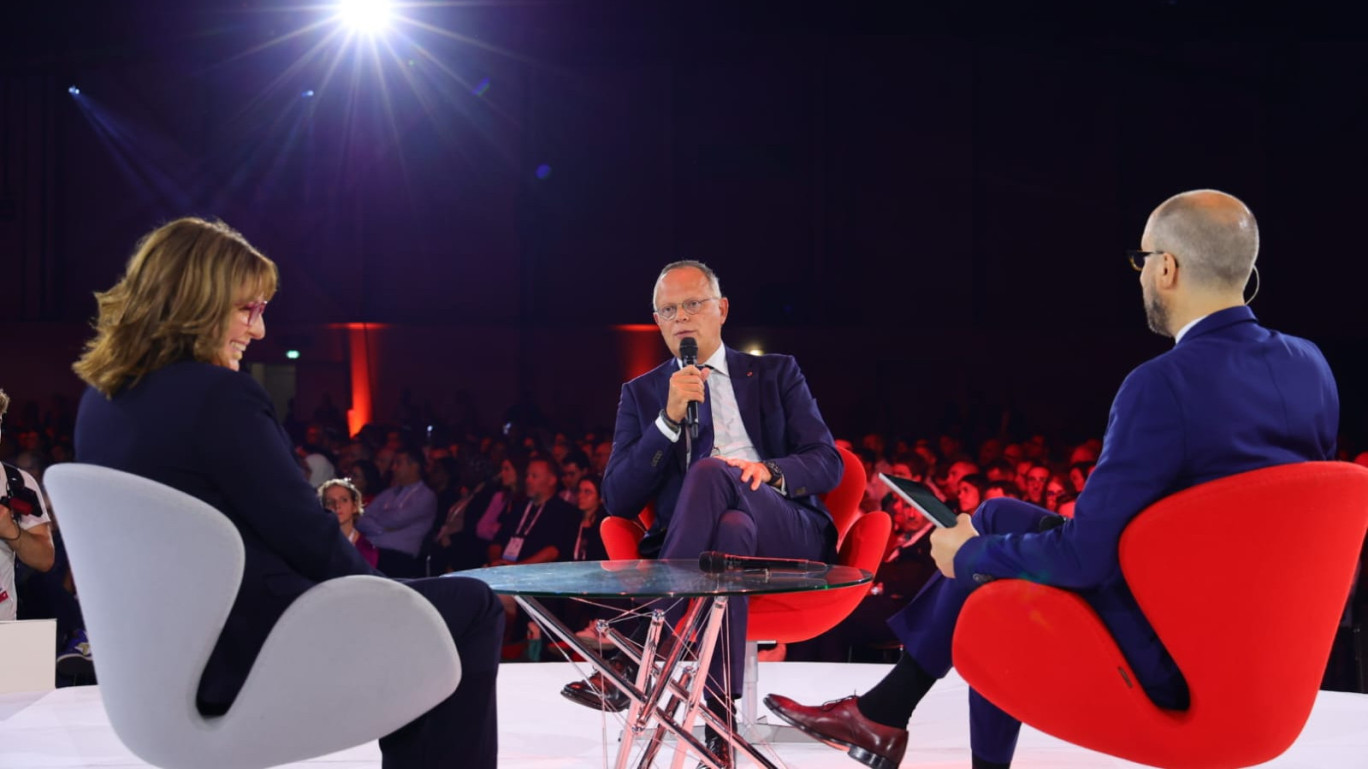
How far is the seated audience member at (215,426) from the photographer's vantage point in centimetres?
170

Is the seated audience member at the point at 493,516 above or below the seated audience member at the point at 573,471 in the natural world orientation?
below

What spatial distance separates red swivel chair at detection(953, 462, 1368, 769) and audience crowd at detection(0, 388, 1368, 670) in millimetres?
1625

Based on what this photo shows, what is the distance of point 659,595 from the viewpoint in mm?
1942

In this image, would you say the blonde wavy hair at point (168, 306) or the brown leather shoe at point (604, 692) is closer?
the blonde wavy hair at point (168, 306)

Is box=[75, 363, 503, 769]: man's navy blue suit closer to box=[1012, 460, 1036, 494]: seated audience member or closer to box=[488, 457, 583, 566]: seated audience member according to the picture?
box=[488, 457, 583, 566]: seated audience member

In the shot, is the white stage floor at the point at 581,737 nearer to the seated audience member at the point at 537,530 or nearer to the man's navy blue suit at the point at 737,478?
the man's navy blue suit at the point at 737,478

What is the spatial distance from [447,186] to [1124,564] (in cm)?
1041

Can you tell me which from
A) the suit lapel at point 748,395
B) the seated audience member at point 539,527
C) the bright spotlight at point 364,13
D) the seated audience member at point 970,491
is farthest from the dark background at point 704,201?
the suit lapel at point 748,395

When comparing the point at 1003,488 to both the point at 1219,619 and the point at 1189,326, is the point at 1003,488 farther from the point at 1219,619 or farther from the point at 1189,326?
the point at 1219,619

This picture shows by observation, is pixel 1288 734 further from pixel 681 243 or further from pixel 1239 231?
pixel 681 243

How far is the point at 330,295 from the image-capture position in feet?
38.3

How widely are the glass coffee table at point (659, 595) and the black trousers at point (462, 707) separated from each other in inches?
4.8

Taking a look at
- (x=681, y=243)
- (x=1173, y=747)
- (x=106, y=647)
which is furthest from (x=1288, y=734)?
(x=681, y=243)

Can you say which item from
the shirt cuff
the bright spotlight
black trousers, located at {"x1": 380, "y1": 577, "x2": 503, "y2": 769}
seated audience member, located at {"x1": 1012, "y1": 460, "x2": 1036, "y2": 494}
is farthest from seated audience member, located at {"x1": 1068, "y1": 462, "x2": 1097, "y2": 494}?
the bright spotlight
